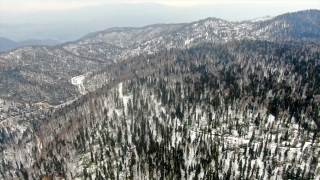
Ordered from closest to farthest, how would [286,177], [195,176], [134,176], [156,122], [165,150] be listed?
[286,177] → [195,176] → [134,176] → [165,150] → [156,122]

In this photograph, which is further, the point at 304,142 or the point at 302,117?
the point at 302,117

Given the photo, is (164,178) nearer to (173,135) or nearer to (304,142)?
(173,135)

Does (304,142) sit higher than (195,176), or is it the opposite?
(304,142)

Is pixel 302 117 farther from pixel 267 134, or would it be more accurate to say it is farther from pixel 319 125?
pixel 267 134

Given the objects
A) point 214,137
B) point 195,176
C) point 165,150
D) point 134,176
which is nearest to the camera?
point 195,176

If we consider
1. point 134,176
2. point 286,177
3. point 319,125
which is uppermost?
point 319,125

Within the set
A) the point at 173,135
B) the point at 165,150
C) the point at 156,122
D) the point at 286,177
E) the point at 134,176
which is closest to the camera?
the point at 286,177

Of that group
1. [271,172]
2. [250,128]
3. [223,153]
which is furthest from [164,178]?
[250,128]

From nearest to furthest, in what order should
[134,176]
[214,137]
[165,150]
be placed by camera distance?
1. [134,176]
2. [165,150]
3. [214,137]

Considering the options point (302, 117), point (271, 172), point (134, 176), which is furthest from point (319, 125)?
point (134, 176)
